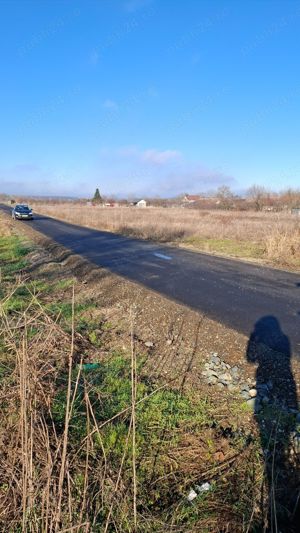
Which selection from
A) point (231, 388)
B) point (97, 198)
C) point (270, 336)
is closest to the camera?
point (231, 388)

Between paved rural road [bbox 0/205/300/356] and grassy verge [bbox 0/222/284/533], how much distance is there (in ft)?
7.90

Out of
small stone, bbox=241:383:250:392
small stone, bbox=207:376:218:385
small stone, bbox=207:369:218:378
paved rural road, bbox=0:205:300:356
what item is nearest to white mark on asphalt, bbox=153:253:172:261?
paved rural road, bbox=0:205:300:356

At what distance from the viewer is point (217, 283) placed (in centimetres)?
908

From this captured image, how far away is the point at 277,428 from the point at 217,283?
6.11m

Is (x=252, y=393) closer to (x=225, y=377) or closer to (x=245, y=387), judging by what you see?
(x=245, y=387)

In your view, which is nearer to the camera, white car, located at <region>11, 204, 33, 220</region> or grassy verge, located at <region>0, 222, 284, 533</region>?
grassy verge, located at <region>0, 222, 284, 533</region>

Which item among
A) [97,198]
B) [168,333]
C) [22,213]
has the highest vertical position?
[97,198]

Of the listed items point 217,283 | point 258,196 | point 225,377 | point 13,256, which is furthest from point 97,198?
point 225,377

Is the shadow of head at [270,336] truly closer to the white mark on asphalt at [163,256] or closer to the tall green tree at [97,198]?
the white mark on asphalt at [163,256]

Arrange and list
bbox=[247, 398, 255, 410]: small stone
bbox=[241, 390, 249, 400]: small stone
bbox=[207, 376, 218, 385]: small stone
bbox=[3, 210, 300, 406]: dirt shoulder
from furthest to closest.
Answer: bbox=[3, 210, 300, 406]: dirt shoulder
bbox=[207, 376, 218, 385]: small stone
bbox=[241, 390, 249, 400]: small stone
bbox=[247, 398, 255, 410]: small stone

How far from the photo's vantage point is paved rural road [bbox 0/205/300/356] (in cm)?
640

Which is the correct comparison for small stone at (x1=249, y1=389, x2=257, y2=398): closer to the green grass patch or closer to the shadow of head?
the shadow of head

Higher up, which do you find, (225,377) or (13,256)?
(13,256)

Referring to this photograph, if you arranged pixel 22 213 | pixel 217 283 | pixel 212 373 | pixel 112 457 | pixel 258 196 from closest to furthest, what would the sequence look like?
pixel 112 457 → pixel 212 373 → pixel 217 283 → pixel 22 213 → pixel 258 196
